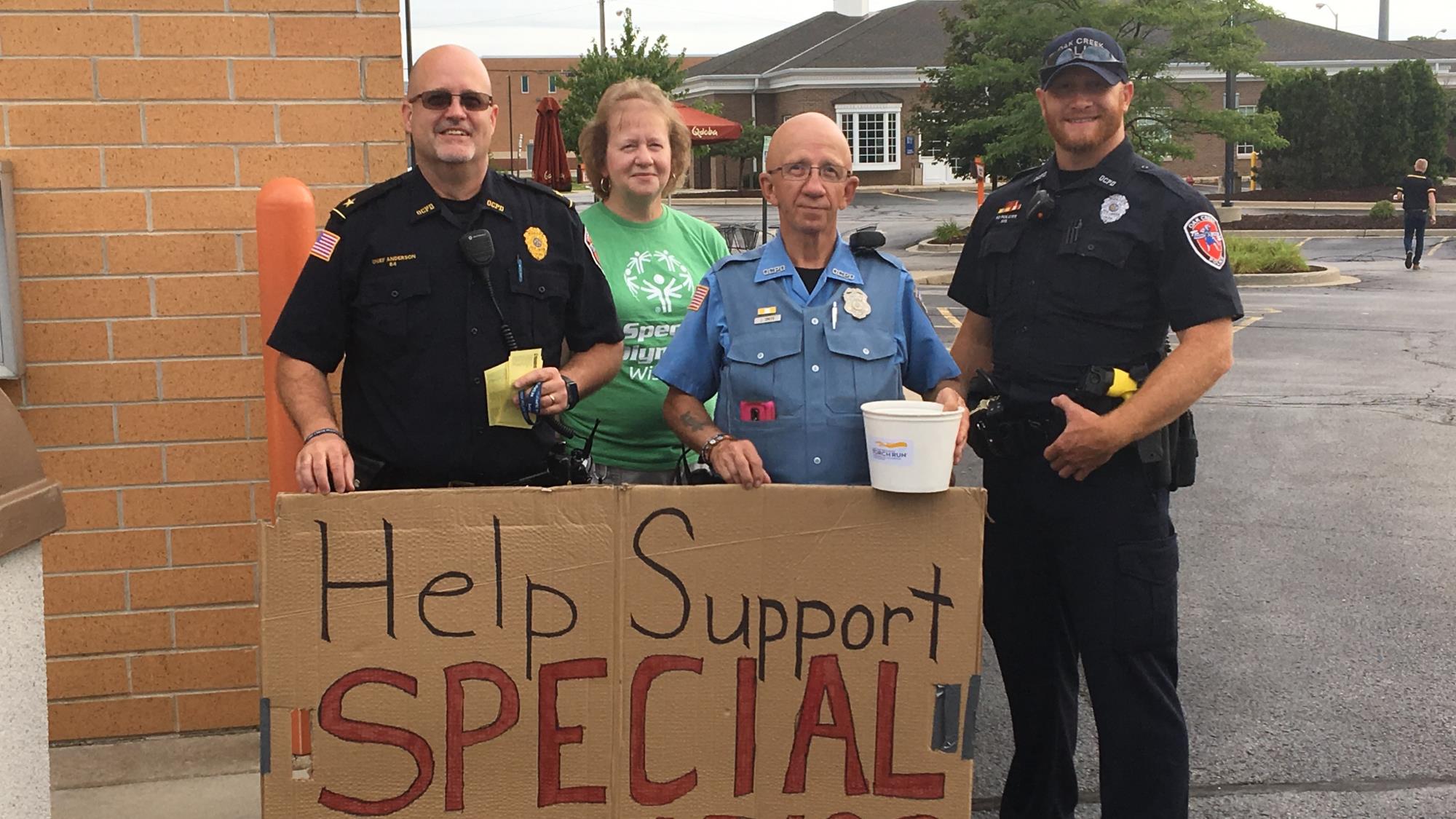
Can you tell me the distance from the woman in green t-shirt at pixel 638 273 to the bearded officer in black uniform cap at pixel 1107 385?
31.5 inches

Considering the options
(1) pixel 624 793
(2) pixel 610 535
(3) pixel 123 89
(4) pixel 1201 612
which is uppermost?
(3) pixel 123 89

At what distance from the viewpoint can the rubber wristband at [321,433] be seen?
2773 millimetres

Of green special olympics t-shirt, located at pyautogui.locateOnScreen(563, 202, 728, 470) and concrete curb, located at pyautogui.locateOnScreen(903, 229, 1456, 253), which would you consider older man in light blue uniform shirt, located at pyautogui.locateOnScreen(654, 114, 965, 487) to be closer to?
green special olympics t-shirt, located at pyautogui.locateOnScreen(563, 202, 728, 470)

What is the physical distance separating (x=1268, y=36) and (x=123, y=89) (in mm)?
57712

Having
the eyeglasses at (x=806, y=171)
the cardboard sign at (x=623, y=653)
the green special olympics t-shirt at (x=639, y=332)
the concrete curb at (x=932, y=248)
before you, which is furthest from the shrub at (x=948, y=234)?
the cardboard sign at (x=623, y=653)

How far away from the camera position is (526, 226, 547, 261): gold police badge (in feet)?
10.0

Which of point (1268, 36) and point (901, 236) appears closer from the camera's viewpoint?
point (901, 236)

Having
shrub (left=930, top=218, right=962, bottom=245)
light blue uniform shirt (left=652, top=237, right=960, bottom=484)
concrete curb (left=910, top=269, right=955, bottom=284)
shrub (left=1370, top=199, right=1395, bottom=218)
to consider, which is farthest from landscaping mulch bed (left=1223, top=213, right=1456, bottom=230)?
light blue uniform shirt (left=652, top=237, right=960, bottom=484)

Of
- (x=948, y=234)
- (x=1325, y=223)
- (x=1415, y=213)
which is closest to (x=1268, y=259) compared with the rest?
(x=1415, y=213)

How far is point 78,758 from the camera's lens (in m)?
4.04

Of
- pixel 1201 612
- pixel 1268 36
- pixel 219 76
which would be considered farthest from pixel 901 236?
pixel 1268 36

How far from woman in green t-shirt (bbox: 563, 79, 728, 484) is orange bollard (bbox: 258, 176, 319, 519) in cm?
69

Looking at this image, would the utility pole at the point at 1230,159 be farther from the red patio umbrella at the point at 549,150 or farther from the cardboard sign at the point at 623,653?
the cardboard sign at the point at 623,653

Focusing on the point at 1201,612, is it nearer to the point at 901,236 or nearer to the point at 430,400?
the point at 430,400
